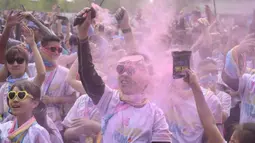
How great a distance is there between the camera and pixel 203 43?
14.5 ft

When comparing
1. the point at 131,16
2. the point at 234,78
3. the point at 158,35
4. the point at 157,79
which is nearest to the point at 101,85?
the point at 157,79

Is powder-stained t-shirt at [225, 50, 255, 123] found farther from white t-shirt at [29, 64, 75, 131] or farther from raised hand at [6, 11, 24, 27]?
raised hand at [6, 11, 24, 27]

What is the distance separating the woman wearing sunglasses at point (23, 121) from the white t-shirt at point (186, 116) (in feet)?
3.36

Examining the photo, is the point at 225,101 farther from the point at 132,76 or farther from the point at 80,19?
the point at 80,19

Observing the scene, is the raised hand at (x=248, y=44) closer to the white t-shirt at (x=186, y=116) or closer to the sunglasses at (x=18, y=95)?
the white t-shirt at (x=186, y=116)

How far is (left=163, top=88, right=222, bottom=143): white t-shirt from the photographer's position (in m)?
3.26

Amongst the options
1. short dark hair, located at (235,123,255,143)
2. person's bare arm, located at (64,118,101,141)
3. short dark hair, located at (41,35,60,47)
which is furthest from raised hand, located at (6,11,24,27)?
short dark hair, located at (235,123,255,143)

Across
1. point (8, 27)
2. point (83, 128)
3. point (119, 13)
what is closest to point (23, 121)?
point (83, 128)

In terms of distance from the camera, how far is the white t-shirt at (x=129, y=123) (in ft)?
8.34

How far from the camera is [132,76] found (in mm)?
2658

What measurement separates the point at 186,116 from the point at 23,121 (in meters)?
1.32

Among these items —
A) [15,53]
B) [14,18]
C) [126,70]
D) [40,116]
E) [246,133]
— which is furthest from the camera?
[14,18]

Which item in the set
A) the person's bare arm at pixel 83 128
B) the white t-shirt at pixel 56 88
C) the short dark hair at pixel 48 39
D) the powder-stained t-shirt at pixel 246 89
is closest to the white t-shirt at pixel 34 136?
the person's bare arm at pixel 83 128

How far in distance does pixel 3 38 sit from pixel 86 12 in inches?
86.0
